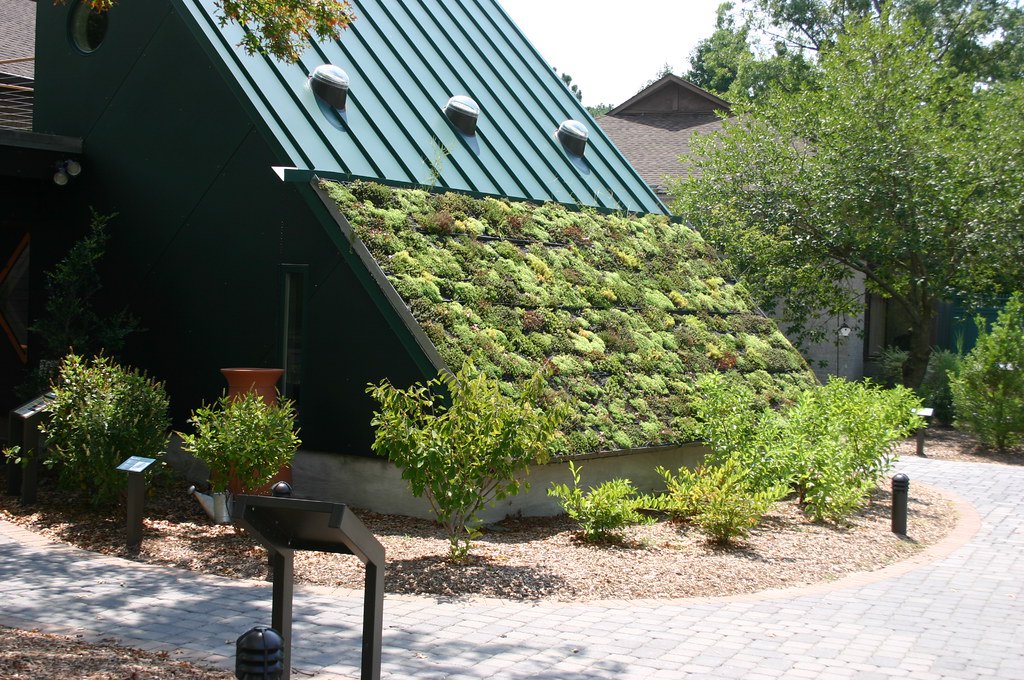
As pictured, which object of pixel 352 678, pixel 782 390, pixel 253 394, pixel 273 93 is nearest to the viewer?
pixel 352 678

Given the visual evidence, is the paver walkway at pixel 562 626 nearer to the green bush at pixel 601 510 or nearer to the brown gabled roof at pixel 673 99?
the green bush at pixel 601 510

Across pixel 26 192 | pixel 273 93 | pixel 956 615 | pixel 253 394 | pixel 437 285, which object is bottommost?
pixel 956 615

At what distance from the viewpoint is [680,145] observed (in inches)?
1121

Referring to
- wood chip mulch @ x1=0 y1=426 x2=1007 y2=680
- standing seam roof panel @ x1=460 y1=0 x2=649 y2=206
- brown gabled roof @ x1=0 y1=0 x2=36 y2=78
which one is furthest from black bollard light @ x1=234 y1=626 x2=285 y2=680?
brown gabled roof @ x1=0 y1=0 x2=36 y2=78

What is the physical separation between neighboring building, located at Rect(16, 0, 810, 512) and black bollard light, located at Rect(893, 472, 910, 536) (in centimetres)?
227

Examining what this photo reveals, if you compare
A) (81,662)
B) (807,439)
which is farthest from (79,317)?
(807,439)

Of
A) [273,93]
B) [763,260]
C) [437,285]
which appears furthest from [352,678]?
[763,260]

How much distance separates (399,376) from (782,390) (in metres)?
5.42

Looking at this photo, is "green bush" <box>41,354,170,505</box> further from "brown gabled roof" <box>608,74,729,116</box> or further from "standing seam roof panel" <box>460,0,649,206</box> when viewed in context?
"brown gabled roof" <box>608,74,729,116</box>

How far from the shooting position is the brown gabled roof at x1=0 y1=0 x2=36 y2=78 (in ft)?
63.9

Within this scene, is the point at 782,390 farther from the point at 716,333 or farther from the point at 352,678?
the point at 352,678

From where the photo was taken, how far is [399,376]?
9.84m

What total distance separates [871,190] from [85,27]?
13.2 metres

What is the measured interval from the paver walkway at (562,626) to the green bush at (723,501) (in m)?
1.12
